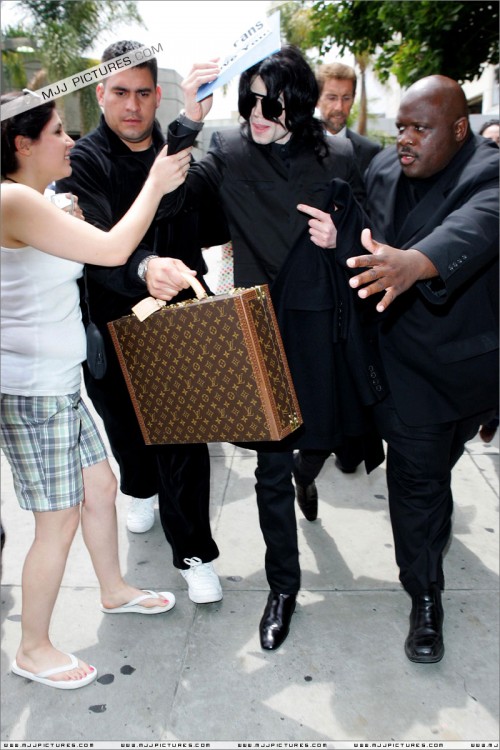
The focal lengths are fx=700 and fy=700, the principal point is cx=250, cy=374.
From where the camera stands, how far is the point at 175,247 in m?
2.60

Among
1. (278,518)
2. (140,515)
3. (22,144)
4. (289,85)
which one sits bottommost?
(140,515)

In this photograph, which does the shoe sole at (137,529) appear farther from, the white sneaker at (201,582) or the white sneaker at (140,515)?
the white sneaker at (201,582)

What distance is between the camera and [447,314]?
2424mm

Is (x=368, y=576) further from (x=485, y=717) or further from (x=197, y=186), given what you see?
(x=197, y=186)

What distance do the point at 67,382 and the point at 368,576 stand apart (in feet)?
5.21

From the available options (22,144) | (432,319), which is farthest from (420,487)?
(22,144)

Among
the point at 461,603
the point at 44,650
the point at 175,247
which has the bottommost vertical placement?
the point at 461,603

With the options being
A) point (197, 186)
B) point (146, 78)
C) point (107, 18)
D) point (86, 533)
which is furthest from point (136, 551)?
point (107, 18)

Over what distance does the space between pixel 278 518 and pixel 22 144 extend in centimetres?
157

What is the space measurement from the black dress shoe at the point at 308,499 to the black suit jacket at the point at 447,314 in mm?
1052

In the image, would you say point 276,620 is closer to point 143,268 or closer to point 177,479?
point 177,479

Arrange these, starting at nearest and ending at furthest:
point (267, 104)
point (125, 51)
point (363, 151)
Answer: point (267, 104) < point (125, 51) < point (363, 151)

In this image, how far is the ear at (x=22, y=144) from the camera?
2123 mm

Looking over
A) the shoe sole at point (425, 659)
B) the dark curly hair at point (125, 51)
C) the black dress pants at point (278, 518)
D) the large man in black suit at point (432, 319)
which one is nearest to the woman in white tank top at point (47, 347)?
the dark curly hair at point (125, 51)
